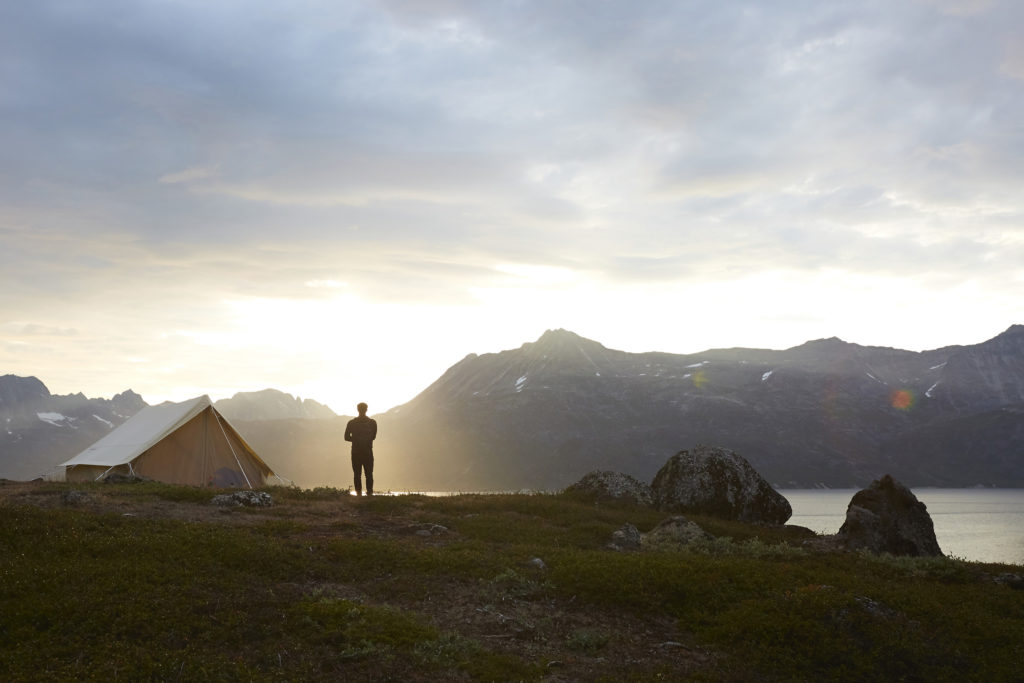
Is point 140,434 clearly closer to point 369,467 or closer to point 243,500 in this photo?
point 369,467

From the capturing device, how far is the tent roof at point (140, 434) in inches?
1284

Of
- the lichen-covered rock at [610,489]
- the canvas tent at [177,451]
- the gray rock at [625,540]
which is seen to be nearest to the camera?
the gray rock at [625,540]

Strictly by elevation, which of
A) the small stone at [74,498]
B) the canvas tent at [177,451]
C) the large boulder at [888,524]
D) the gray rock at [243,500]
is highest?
the canvas tent at [177,451]

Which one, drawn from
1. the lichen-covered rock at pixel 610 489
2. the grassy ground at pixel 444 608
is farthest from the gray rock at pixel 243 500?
the lichen-covered rock at pixel 610 489

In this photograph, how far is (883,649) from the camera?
1268cm

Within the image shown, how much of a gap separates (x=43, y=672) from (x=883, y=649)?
14548mm

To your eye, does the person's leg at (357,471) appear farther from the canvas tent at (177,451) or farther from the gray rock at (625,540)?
the gray rock at (625,540)

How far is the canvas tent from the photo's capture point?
107ft

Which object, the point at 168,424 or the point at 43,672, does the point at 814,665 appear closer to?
the point at 43,672

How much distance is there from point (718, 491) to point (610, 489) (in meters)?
5.01

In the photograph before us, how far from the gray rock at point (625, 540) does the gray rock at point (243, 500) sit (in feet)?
40.9

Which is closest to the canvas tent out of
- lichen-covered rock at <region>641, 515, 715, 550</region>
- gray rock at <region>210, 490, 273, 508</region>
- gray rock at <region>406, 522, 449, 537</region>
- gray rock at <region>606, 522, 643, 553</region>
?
gray rock at <region>210, 490, 273, 508</region>

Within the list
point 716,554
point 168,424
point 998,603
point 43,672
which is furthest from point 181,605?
point 168,424

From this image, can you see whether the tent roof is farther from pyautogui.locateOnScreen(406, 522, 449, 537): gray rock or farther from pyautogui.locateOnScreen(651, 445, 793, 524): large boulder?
pyautogui.locateOnScreen(651, 445, 793, 524): large boulder
